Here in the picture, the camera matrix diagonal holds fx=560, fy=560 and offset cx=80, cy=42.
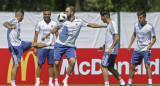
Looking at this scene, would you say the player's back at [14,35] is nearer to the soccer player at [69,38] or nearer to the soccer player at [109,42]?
the soccer player at [69,38]

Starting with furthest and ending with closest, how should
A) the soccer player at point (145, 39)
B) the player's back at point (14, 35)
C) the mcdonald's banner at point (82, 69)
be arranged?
the mcdonald's banner at point (82, 69), the soccer player at point (145, 39), the player's back at point (14, 35)

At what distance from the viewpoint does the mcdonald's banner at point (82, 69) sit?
59.5 ft

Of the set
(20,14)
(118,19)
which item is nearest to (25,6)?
(118,19)

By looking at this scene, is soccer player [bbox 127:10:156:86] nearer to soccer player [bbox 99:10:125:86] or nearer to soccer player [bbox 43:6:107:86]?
soccer player [bbox 99:10:125:86]

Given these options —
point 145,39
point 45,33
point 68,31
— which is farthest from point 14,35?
point 145,39

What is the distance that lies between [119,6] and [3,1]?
731 cm

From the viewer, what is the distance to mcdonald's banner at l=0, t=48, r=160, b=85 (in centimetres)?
1812

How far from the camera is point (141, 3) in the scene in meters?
30.6

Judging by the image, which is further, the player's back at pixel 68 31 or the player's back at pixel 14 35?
the player's back at pixel 14 35

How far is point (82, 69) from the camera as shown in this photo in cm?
1848

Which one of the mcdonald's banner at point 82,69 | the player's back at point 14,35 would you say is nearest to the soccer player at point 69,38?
the player's back at point 14,35

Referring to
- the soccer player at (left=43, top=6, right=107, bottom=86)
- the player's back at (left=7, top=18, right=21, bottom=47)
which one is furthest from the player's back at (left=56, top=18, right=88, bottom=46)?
the player's back at (left=7, top=18, right=21, bottom=47)

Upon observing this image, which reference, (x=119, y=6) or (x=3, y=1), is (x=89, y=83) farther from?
(x=3, y=1)

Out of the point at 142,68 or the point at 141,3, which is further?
the point at 141,3
